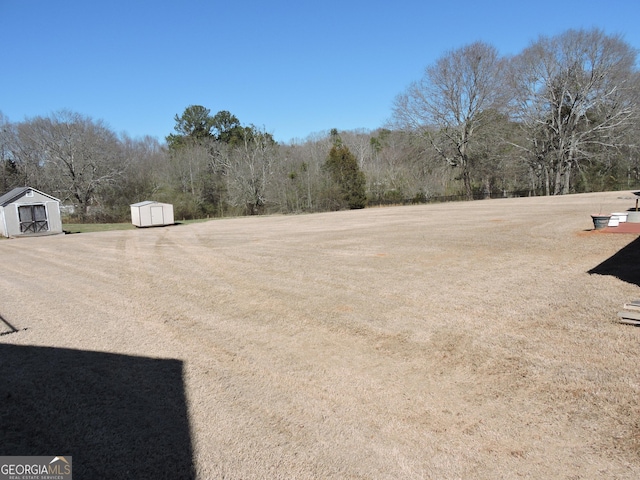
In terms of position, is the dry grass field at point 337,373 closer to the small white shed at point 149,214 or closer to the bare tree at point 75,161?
the small white shed at point 149,214

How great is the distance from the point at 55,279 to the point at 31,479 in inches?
362

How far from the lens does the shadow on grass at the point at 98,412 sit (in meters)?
3.39

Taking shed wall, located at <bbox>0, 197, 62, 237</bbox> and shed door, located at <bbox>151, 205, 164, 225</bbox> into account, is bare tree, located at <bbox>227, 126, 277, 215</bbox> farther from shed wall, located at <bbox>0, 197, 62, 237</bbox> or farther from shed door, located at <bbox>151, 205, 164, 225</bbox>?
shed wall, located at <bbox>0, 197, 62, 237</bbox>

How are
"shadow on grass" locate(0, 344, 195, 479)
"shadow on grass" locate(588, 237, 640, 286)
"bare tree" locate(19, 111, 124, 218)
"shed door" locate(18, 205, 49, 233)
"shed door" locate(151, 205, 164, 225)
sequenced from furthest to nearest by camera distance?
1. "bare tree" locate(19, 111, 124, 218)
2. "shed door" locate(151, 205, 164, 225)
3. "shed door" locate(18, 205, 49, 233)
4. "shadow on grass" locate(588, 237, 640, 286)
5. "shadow on grass" locate(0, 344, 195, 479)

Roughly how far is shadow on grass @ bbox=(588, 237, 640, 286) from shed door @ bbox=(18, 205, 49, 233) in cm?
3038

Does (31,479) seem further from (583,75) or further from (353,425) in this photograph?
(583,75)

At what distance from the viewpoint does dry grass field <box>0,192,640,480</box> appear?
340 cm

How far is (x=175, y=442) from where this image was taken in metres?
3.62

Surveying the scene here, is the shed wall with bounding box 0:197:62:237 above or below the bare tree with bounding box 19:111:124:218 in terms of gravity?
below

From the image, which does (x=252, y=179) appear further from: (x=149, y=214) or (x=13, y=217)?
(x=13, y=217)

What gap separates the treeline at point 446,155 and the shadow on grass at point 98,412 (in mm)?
36859

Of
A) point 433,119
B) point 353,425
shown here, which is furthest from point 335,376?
point 433,119

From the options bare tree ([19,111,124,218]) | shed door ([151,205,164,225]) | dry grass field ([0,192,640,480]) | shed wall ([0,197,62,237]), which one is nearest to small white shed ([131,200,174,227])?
shed door ([151,205,164,225])

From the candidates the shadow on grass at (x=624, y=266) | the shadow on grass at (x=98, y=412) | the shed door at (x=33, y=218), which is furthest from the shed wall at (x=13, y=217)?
the shadow on grass at (x=624, y=266)
